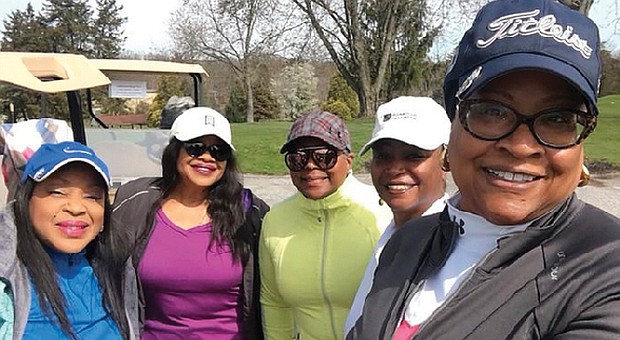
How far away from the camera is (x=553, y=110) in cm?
105

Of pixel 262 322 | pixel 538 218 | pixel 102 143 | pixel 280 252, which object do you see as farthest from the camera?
pixel 102 143

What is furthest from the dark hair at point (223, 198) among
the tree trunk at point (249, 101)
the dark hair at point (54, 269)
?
the tree trunk at point (249, 101)

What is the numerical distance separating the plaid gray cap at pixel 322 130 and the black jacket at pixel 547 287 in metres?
1.48

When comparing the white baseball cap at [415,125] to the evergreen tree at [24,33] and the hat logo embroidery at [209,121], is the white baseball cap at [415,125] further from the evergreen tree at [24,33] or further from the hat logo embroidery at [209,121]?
the evergreen tree at [24,33]

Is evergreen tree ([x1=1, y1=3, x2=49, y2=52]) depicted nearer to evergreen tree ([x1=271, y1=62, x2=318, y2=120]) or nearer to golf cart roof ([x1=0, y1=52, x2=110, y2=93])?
evergreen tree ([x1=271, y1=62, x2=318, y2=120])

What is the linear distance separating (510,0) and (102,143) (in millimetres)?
5125

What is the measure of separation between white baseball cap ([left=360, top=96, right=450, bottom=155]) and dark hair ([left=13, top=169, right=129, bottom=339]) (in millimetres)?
1128

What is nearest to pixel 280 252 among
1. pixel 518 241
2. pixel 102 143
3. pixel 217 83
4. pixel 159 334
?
pixel 159 334

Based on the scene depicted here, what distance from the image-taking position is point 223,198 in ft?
9.82

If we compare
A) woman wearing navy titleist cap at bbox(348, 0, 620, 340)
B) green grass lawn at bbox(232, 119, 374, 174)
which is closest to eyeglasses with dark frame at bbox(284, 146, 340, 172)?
woman wearing navy titleist cap at bbox(348, 0, 620, 340)

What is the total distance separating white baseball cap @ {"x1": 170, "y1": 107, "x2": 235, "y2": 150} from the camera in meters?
2.91

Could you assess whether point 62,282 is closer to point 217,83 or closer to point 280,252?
point 280,252

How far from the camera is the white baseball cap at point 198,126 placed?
115 inches

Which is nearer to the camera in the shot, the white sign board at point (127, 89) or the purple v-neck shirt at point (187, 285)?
the purple v-neck shirt at point (187, 285)
